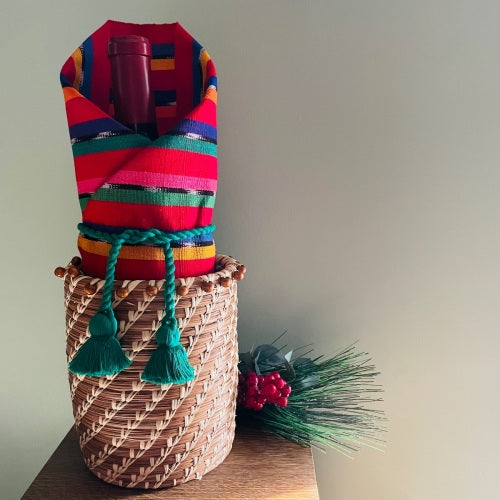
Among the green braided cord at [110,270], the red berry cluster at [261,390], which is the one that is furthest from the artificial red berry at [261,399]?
the green braided cord at [110,270]

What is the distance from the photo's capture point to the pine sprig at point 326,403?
64cm

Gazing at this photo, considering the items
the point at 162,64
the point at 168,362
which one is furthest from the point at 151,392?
the point at 162,64

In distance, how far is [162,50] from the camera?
→ 58 centimetres

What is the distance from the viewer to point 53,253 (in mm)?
767

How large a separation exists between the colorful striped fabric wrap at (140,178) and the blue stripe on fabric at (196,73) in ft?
0.10

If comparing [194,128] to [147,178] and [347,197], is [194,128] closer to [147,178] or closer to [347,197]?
[147,178]

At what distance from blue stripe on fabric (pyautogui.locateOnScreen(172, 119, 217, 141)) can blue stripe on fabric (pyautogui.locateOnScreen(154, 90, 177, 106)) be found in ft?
0.40

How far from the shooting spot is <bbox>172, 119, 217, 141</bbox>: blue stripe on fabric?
0.48m

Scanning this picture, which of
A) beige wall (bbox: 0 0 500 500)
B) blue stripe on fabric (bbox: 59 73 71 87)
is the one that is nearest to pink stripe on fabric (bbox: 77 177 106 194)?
blue stripe on fabric (bbox: 59 73 71 87)

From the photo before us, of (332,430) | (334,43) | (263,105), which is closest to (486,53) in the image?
(334,43)

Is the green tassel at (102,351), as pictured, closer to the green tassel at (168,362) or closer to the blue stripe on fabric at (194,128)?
the green tassel at (168,362)

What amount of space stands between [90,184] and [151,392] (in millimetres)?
221

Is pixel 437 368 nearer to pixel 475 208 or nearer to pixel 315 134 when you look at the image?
pixel 475 208

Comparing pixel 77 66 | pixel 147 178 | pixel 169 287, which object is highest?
pixel 77 66
